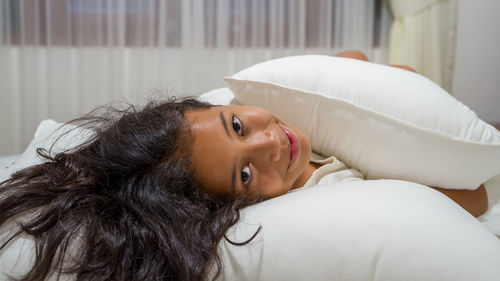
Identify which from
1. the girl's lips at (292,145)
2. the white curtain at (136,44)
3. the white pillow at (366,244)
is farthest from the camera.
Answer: the white curtain at (136,44)

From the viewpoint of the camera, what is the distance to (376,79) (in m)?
0.97

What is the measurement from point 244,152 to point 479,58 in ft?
6.44

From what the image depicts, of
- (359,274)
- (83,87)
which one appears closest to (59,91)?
(83,87)

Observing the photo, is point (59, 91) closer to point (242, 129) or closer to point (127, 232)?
point (242, 129)

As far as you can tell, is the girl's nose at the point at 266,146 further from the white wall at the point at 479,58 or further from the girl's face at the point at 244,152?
the white wall at the point at 479,58

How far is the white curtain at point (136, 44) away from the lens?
2.07 m

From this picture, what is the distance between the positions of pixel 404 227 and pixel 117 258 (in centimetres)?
40

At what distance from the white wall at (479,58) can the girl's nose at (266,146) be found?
1.80 m

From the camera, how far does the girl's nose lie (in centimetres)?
83

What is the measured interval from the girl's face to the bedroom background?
1357 millimetres

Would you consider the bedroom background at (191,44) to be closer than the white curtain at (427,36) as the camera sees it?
Yes

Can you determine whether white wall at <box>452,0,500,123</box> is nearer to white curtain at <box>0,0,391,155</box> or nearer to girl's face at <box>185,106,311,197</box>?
white curtain at <box>0,0,391,155</box>

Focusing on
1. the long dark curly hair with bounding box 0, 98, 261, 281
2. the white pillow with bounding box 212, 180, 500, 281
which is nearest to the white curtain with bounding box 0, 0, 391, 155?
the long dark curly hair with bounding box 0, 98, 261, 281

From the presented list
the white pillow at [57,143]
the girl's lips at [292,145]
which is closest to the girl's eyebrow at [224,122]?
the girl's lips at [292,145]
